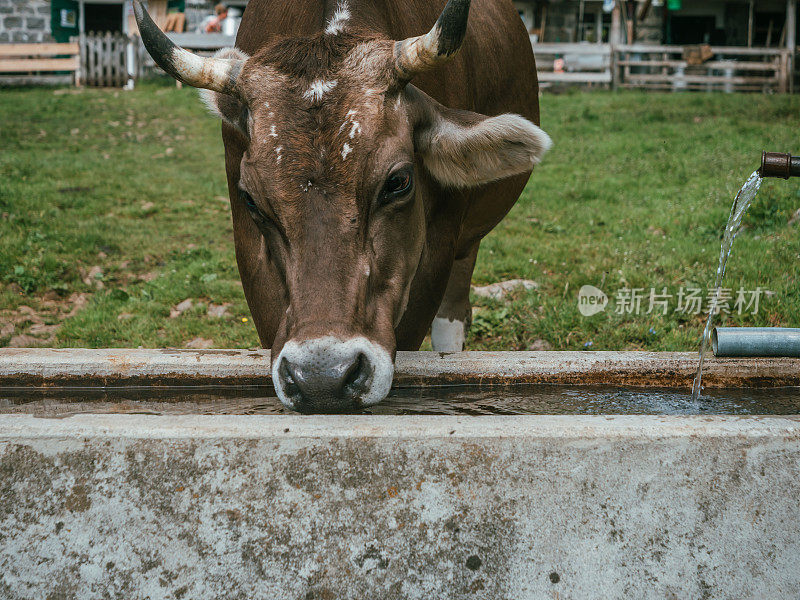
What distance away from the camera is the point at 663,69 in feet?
70.2

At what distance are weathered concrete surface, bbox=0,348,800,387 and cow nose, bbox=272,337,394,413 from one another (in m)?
0.63

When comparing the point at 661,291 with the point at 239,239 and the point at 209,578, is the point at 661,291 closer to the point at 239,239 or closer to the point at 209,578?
the point at 239,239

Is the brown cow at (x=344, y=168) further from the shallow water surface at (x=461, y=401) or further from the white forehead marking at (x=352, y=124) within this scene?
the shallow water surface at (x=461, y=401)

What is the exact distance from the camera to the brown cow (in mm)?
2365

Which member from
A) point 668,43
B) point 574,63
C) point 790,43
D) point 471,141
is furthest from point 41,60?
point 471,141

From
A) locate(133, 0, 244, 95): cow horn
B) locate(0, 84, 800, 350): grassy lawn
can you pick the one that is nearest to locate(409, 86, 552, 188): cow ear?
locate(133, 0, 244, 95): cow horn

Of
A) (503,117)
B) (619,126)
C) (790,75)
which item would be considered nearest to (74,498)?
(503,117)

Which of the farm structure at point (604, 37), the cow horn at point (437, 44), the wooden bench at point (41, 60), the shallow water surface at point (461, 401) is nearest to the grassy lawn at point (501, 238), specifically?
the shallow water surface at point (461, 401)

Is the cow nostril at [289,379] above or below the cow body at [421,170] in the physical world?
below

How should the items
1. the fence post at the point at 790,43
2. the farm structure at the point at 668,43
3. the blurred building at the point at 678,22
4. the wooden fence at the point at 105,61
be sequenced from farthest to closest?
the blurred building at the point at 678,22 < the farm structure at the point at 668,43 < the fence post at the point at 790,43 < the wooden fence at the point at 105,61

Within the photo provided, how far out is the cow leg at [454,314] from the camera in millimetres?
4855

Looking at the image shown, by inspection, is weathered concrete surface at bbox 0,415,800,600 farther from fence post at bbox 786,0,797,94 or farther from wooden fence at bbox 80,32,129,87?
fence post at bbox 786,0,797,94

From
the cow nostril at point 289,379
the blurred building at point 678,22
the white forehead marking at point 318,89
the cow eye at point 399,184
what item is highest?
the blurred building at point 678,22

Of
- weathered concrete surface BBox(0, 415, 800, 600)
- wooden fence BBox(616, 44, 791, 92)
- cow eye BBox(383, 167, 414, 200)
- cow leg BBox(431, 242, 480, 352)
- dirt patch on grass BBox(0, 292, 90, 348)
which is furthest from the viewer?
wooden fence BBox(616, 44, 791, 92)
